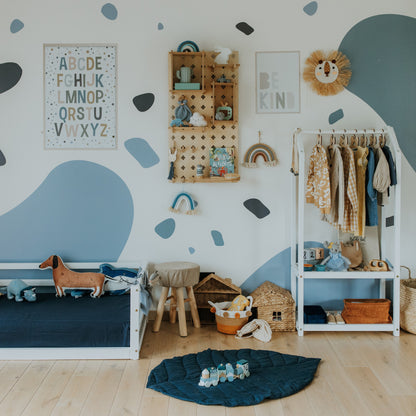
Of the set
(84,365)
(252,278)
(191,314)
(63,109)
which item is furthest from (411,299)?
(63,109)

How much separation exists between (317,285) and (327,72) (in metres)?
1.74

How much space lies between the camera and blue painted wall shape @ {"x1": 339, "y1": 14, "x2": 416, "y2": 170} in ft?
12.2

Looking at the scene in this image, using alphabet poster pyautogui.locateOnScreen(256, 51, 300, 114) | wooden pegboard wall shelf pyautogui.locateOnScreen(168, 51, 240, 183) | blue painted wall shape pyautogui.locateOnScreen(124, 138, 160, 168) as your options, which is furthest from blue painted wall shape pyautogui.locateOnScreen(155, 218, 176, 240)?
alphabet poster pyautogui.locateOnScreen(256, 51, 300, 114)

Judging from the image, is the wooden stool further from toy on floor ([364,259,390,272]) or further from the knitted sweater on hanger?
toy on floor ([364,259,390,272])

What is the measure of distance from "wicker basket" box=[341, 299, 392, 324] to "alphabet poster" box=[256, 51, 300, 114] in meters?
1.62

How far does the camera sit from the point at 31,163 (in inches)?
147

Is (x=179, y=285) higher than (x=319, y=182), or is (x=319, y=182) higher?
(x=319, y=182)

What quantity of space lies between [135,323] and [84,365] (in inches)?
16.2

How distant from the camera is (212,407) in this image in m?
2.43

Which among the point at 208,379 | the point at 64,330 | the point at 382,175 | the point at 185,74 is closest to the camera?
the point at 208,379

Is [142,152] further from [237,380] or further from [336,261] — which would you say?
[237,380]

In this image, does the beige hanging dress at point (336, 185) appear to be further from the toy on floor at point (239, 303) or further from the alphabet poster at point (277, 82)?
the toy on floor at point (239, 303)

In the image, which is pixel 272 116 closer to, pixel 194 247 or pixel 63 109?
pixel 194 247

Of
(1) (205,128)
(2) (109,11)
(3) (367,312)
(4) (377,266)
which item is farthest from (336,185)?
(2) (109,11)
